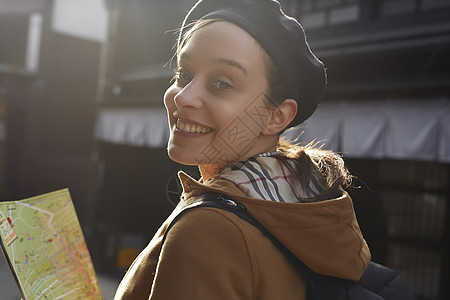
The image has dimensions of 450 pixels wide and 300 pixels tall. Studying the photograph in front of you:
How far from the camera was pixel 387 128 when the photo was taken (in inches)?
212

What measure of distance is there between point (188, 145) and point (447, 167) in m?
5.48

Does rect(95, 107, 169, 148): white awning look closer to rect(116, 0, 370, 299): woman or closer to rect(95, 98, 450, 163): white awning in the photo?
rect(95, 98, 450, 163): white awning

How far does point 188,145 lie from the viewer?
3.49 feet

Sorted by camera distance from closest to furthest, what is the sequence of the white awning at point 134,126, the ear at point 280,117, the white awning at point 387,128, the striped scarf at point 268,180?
1. the striped scarf at point 268,180
2. the ear at point 280,117
3. the white awning at point 387,128
4. the white awning at point 134,126

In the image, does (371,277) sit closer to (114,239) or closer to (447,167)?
(447,167)

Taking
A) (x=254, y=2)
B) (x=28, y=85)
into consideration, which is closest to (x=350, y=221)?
(x=254, y=2)

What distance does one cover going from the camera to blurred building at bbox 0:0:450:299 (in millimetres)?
5406

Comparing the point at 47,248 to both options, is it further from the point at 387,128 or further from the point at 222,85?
the point at 387,128

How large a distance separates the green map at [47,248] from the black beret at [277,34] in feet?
2.18

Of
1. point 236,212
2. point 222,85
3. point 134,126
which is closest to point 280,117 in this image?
point 222,85

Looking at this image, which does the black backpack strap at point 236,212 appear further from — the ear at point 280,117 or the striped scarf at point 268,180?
the ear at point 280,117

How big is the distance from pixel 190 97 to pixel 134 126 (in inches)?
312

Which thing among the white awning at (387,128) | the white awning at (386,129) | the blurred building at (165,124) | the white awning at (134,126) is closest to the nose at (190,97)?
the blurred building at (165,124)

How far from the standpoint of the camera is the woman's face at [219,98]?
3.33 ft
